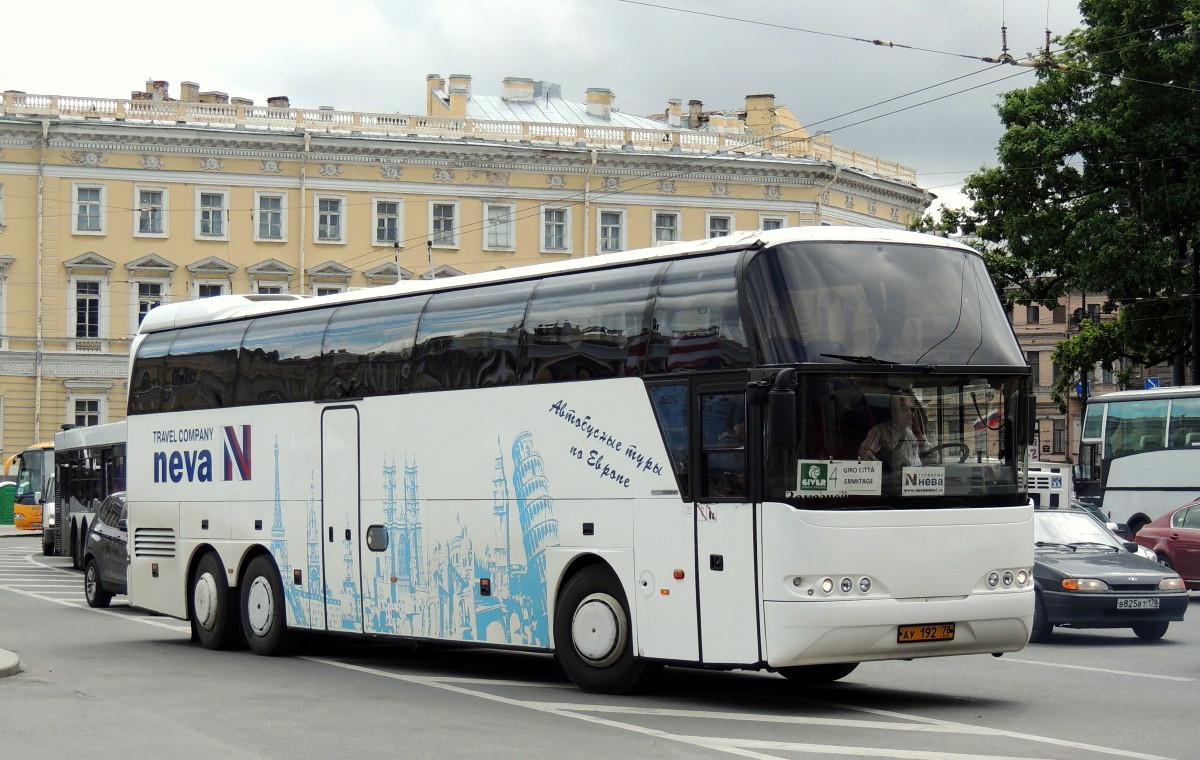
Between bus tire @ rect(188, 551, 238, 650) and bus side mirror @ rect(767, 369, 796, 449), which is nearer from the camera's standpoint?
bus side mirror @ rect(767, 369, 796, 449)

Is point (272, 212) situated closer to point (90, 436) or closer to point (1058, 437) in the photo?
point (90, 436)

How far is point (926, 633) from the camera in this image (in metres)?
12.7

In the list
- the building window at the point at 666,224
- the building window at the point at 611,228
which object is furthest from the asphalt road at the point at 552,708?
the building window at the point at 666,224

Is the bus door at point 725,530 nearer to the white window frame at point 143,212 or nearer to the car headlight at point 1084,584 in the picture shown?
the car headlight at point 1084,584

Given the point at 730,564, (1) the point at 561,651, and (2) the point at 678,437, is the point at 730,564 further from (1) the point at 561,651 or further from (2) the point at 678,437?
(1) the point at 561,651

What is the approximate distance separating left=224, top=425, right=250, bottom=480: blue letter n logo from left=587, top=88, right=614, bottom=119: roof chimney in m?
64.9

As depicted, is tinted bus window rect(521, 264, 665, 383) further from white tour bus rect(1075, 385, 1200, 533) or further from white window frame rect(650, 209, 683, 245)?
white window frame rect(650, 209, 683, 245)

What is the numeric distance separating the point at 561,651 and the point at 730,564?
7.03 feet

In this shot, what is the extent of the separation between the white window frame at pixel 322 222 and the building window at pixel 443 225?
3446 mm

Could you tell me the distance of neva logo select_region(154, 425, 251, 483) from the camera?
18.8 m

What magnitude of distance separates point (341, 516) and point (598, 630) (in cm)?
421

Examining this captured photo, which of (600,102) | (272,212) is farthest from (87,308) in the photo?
(600,102)

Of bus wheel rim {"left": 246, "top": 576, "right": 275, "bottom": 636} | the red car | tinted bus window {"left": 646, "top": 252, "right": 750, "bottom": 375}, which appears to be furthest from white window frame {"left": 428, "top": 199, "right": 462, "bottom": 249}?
tinted bus window {"left": 646, "top": 252, "right": 750, "bottom": 375}

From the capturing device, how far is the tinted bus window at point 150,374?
67.2 feet
